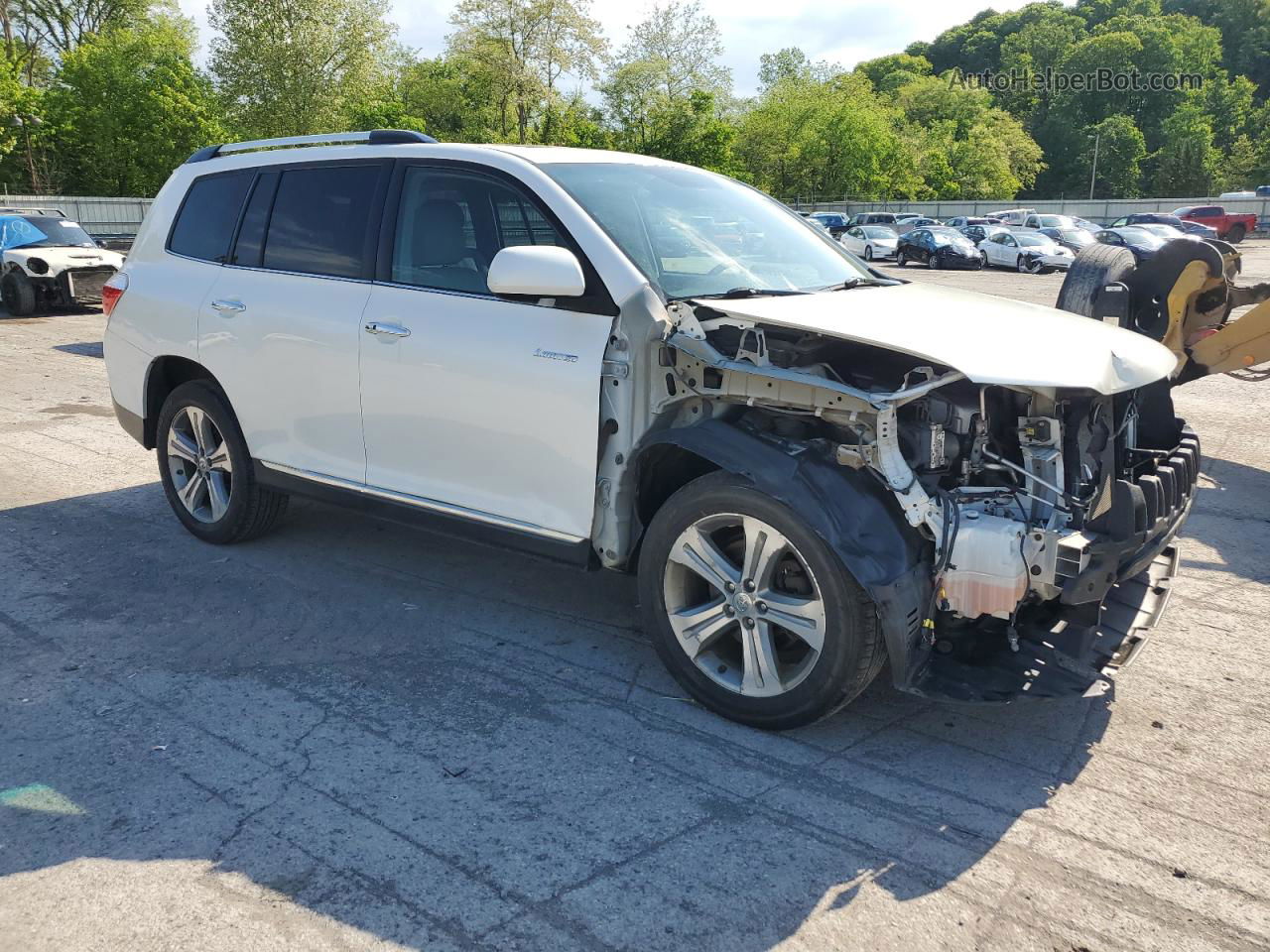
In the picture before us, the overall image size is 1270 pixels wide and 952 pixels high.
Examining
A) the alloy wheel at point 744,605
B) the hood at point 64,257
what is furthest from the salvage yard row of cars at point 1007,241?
the alloy wheel at point 744,605

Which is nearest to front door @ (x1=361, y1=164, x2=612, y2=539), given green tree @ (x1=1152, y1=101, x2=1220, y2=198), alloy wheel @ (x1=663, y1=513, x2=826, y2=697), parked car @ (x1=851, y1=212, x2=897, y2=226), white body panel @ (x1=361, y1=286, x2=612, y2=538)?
white body panel @ (x1=361, y1=286, x2=612, y2=538)

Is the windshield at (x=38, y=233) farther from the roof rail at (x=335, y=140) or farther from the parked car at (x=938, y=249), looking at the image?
the parked car at (x=938, y=249)

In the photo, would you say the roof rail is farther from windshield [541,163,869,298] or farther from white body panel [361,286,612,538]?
windshield [541,163,869,298]

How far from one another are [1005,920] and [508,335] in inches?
105

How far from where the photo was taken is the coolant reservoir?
10.7ft

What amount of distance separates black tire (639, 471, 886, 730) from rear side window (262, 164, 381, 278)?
2.01m

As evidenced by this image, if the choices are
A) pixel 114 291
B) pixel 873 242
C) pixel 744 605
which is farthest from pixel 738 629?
pixel 873 242

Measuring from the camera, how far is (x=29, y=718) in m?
3.86

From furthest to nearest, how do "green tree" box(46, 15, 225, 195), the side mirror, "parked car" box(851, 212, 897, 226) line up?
"parked car" box(851, 212, 897, 226) < "green tree" box(46, 15, 225, 195) < the side mirror

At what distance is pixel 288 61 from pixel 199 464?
47.1 meters

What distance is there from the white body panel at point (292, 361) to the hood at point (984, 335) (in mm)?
1875

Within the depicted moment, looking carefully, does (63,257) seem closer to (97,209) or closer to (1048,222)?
(97,209)

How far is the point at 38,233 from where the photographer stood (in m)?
17.8

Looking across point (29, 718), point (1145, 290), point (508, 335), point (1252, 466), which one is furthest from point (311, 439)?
point (1252, 466)
